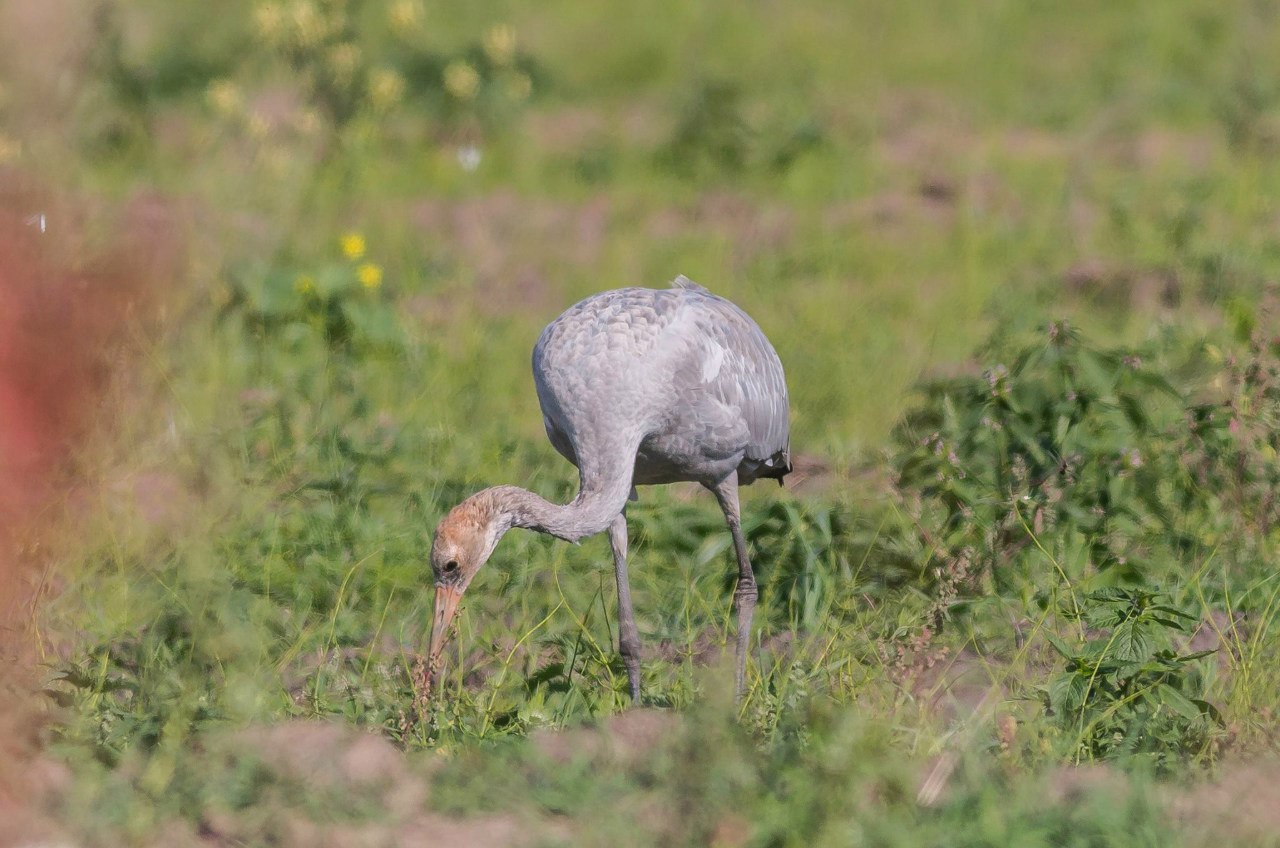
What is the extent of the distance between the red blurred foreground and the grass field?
0.10 metres

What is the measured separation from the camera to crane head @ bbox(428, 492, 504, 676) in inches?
180

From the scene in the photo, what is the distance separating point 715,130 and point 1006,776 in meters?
7.08

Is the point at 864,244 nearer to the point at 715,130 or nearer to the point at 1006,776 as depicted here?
the point at 715,130

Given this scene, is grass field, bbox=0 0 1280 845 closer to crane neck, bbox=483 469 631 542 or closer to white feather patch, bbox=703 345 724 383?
crane neck, bbox=483 469 631 542

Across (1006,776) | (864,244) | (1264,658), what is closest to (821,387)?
(864,244)

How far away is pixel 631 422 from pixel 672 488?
1.94m

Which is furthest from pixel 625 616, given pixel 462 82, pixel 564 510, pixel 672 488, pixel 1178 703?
pixel 462 82

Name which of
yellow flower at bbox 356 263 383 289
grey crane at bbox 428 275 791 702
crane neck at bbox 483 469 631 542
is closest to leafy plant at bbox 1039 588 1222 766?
grey crane at bbox 428 275 791 702

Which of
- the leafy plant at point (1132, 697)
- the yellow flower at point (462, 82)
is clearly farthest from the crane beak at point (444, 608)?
the yellow flower at point (462, 82)

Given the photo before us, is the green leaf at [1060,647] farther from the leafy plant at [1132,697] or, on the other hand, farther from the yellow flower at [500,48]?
the yellow flower at [500,48]

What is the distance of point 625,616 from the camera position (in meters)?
5.11

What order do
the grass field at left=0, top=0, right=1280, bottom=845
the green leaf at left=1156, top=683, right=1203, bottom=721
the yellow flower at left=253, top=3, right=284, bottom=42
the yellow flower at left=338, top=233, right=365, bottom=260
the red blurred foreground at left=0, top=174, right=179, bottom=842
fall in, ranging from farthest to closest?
1. the yellow flower at left=253, top=3, right=284, bottom=42
2. the yellow flower at left=338, top=233, right=365, bottom=260
3. the green leaf at left=1156, top=683, right=1203, bottom=721
4. the grass field at left=0, top=0, right=1280, bottom=845
5. the red blurred foreground at left=0, top=174, right=179, bottom=842

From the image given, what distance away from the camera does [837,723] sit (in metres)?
3.85

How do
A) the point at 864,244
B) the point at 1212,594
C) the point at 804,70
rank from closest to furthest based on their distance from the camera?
the point at 1212,594, the point at 864,244, the point at 804,70
